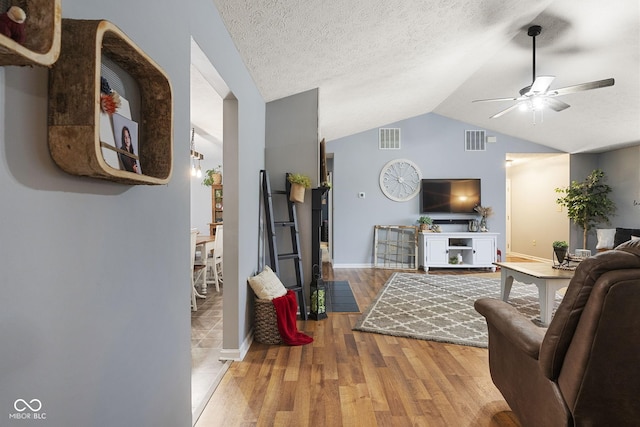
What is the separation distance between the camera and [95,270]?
0.92 metres

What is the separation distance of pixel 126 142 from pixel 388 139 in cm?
636

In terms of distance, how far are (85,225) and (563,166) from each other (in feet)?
28.2

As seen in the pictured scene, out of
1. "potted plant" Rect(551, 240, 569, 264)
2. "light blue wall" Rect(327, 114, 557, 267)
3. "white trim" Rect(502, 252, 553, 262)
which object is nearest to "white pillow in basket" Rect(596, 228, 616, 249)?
"white trim" Rect(502, 252, 553, 262)

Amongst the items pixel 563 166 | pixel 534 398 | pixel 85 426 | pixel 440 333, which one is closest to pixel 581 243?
pixel 563 166

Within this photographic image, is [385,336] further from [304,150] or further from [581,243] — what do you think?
[581,243]

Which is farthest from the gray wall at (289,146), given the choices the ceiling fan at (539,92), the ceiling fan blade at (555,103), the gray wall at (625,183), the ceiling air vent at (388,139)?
the gray wall at (625,183)

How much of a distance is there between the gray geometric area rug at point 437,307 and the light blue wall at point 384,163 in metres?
1.41

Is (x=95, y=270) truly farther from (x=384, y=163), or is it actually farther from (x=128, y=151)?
(x=384, y=163)

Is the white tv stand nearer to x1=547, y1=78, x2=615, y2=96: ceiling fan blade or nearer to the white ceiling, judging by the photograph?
the white ceiling

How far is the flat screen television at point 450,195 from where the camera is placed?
677 cm

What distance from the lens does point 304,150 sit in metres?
3.81

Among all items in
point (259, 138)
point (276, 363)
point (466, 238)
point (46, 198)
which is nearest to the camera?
point (46, 198)

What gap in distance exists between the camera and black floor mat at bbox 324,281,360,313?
13.2 ft

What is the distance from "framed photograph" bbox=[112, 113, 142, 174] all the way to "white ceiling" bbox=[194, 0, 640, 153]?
137cm
